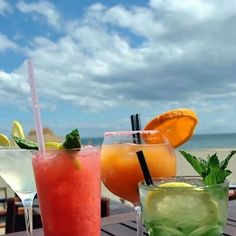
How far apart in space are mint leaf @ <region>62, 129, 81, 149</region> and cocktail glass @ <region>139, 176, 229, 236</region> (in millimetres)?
151

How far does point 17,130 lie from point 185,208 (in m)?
0.50

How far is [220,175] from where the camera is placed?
2.65 ft

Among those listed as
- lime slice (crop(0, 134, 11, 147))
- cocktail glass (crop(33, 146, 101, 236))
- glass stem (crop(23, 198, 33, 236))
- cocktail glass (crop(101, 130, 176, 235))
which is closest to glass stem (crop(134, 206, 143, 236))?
cocktail glass (crop(101, 130, 176, 235))

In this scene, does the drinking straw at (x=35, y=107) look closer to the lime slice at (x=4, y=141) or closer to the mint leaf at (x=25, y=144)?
the mint leaf at (x=25, y=144)

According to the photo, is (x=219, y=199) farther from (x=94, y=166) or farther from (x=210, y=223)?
(x=94, y=166)

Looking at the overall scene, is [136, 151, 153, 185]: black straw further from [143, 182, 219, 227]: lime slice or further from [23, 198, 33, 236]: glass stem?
[23, 198, 33, 236]: glass stem

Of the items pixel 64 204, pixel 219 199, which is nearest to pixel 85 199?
pixel 64 204

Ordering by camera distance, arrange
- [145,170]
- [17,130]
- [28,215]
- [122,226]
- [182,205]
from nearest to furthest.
Result: [182,205] < [145,170] < [28,215] < [17,130] < [122,226]

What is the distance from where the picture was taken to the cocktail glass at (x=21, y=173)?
3.26 ft

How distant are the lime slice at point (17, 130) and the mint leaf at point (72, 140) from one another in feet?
0.83

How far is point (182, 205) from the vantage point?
765mm

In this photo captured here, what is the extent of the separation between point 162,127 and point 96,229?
0.31 m

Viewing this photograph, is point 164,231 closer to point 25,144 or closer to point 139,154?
point 139,154

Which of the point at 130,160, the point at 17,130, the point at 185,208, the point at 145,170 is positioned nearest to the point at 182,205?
the point at 185,208
